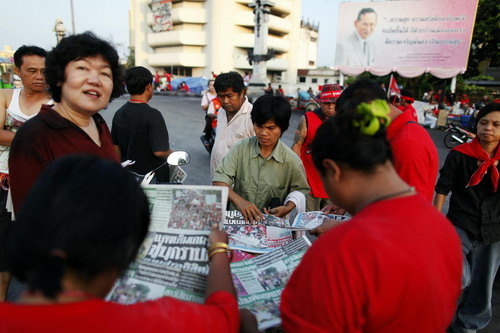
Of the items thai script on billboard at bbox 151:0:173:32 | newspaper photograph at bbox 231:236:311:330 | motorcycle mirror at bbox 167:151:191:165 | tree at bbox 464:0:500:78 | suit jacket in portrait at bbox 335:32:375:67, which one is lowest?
newspaper photograph at bbox 231:236:311:330

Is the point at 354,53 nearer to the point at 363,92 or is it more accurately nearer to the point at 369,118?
the point at 363,92

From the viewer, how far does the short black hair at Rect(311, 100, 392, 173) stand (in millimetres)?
913

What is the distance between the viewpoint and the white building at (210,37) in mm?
37344

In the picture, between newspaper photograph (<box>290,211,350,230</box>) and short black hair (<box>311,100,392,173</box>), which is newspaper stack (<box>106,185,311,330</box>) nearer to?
newspaper photograph (<box>290,211,350,230</box>)

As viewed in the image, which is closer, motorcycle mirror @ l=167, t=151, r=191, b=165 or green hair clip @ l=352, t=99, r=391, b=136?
green hair clip @ l=352, t=99, r=391, b=136

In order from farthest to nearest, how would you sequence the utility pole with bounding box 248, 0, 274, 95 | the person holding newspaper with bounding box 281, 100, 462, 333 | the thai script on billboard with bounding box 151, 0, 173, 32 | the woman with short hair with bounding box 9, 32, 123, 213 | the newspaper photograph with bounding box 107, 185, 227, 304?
the thai script on billboard with bounding box 151, 0, 173, 32 < the utility pole with bounding box 248, 0, 274, 95 < the woman with short hair with bounding box 9, 32, 123, 213 < the newspaper photograph with bounding box 107, 185, 227, 304 < the person holding newspaper with bounding box 281, 100, 462, 333

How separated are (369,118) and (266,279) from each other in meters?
0.80

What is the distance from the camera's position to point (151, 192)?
1.44 m

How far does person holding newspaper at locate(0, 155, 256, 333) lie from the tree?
1949 centimetres

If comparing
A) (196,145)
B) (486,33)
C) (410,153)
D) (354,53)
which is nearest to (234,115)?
(410,153)

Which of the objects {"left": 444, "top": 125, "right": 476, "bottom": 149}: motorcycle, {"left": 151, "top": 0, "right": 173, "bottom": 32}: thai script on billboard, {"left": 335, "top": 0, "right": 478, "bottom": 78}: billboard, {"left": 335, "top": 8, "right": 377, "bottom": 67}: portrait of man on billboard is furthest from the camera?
{"left": 151, "top": 0, "right": 173, "bottom": 32}: thai script on billboard

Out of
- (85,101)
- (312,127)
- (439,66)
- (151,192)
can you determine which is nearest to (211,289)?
(151,192)

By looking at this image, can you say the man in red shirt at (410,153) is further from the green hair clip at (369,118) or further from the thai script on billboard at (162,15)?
the thai script on billboard at (162,15)

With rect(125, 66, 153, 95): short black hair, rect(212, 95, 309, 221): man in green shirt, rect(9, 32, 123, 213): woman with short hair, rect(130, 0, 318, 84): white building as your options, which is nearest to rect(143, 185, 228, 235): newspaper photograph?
rect(9, 32, 123, 213): woman with short hair
